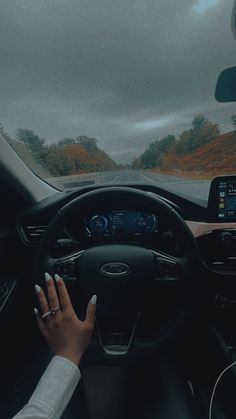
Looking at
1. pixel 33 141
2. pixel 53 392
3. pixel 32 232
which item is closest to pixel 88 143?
pixel 33 141

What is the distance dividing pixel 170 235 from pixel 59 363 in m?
0.81

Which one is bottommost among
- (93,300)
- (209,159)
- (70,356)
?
(70,356)

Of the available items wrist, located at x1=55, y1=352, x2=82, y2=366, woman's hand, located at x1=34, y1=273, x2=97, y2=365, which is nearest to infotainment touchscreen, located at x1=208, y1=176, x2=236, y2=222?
woman's hand, located at x1=34, y1=273, x2=97, y2=365

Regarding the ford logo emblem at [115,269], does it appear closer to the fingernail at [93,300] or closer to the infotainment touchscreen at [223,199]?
the fingernail at [93,300]

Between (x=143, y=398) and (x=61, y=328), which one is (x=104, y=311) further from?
(x=143, y=398)

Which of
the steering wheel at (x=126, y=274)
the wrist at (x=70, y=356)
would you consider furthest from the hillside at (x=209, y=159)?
the wrist at (x=70, y=356)

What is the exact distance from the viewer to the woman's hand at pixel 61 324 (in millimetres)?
1235

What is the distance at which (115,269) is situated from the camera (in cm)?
145

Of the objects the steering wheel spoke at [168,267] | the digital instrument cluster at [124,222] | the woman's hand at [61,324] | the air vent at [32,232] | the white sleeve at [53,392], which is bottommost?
the white sleeve at [53,392]

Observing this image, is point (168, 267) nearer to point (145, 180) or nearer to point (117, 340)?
point (117, 340)

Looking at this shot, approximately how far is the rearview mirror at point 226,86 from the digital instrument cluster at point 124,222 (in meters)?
0.71

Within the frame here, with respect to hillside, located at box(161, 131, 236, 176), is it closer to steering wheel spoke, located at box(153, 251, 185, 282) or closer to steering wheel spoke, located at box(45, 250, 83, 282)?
steering wheel spoke, located at box(153, 251, 185, 282)

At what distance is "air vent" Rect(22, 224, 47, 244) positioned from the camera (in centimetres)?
208

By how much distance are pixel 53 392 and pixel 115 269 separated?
563mm
